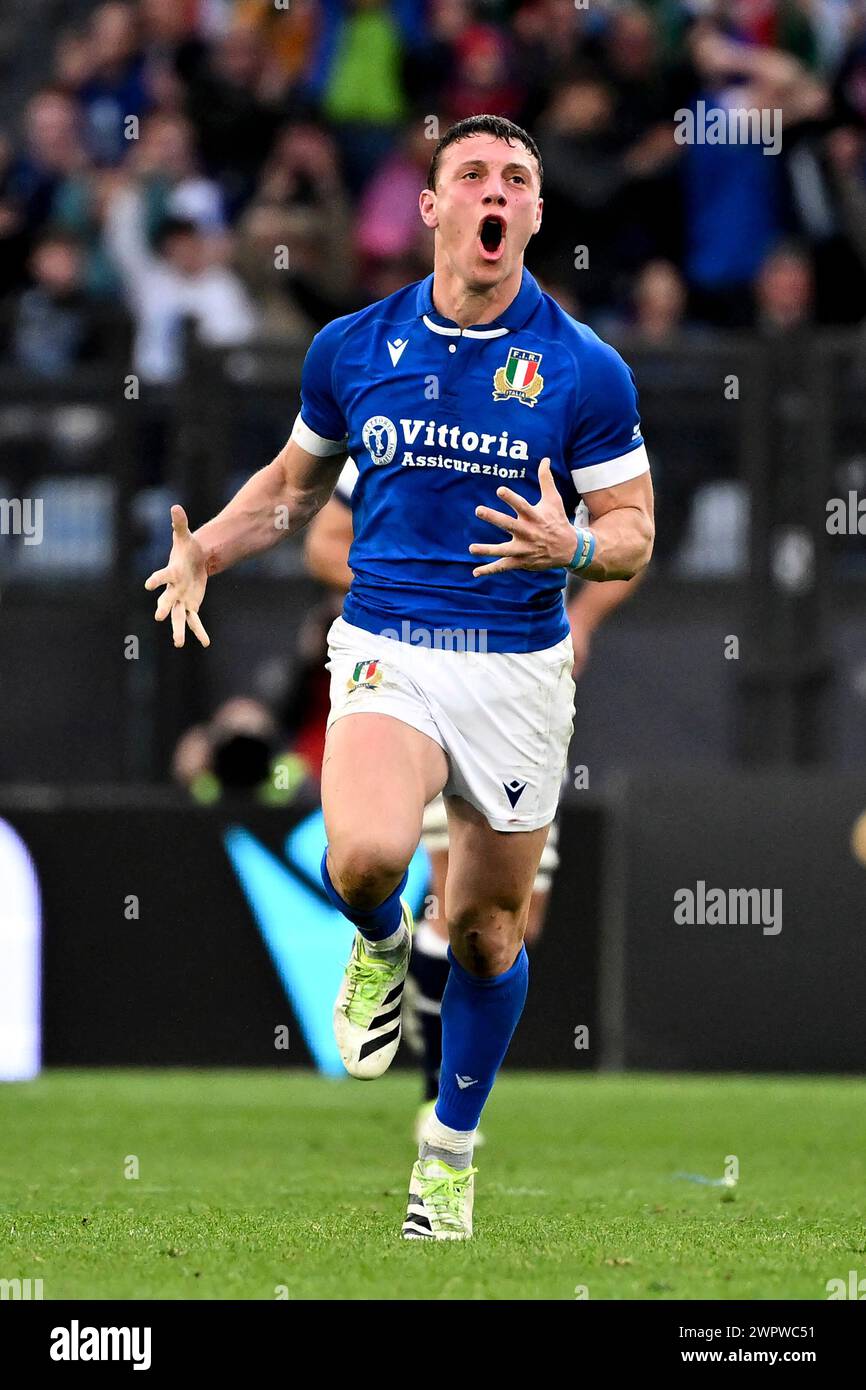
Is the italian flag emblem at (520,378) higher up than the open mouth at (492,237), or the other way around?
the open mouth at (492,237)

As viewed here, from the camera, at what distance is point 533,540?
5.40 m

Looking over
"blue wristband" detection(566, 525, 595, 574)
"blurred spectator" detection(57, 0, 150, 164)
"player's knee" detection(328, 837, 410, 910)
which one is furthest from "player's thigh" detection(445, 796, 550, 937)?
"blurred spectator" detection(57, 0, 150, 164)

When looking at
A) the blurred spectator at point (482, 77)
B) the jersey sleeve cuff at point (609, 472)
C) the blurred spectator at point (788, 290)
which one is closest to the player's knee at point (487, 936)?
the jersey sleeve cuff at point (609, 472)

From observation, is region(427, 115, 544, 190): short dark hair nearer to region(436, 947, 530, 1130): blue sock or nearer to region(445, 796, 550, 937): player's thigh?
region(445, 796, 550, 937): player's thigh

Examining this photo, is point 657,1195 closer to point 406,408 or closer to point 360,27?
point 406,408

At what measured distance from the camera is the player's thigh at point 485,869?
5.91 meters

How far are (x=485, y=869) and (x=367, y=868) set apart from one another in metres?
0.40

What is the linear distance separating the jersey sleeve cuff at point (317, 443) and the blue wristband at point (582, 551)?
94 cm

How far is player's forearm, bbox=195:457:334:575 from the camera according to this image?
20.4 ft

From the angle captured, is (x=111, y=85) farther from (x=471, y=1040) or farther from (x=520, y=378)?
(x=471, y=1040)

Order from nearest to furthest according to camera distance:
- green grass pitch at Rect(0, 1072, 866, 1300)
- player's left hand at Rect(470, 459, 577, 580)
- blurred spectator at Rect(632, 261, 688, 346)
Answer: green grass pitch at Rect(0, 1072, 866, 1300), player's left hand at Rect(470, 459, 577, 580), blurred spectator at Rect(632, 261, 688, 346)

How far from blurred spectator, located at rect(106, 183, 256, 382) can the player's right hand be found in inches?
263

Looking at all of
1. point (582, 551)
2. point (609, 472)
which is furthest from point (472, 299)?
point (582, 551)

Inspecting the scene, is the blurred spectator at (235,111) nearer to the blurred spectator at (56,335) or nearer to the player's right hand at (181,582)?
the blurred spectator at (56,335)
